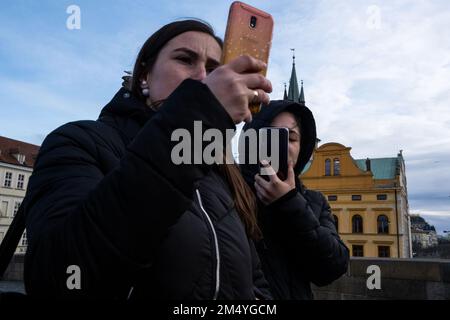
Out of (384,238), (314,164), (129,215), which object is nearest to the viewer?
(129,215)

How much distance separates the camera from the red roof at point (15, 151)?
124ft

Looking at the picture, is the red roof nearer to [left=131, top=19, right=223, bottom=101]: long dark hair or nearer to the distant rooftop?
the distant rooftop

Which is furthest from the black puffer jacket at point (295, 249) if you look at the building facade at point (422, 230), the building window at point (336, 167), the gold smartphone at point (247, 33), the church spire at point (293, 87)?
the building facade at point (422, 230)

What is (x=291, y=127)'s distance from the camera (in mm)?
2479

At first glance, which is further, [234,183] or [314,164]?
[314,164]

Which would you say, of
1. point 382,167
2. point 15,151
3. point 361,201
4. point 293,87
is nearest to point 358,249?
point 361,201

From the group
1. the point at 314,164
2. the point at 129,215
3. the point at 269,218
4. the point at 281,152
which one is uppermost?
the point at 314,164

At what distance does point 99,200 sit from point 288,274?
4.77ft

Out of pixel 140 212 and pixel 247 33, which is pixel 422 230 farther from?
pixel 140 212

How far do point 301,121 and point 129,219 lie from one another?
2.12 meters
